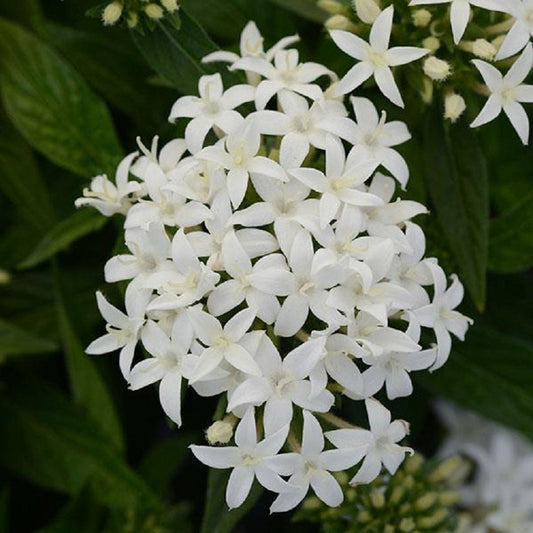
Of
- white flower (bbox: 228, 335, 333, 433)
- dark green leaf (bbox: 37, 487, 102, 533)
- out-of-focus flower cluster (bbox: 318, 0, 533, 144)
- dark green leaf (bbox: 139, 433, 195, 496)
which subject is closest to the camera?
white flower (bbox: 228, 335, 333, 433)

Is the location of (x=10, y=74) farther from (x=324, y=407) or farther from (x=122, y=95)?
(x=324, y=407)

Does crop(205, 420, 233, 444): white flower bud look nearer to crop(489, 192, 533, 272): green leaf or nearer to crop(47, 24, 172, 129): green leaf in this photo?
crop(489, 192, 533, 272): green leaf

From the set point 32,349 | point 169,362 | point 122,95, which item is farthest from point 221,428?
point 122,95

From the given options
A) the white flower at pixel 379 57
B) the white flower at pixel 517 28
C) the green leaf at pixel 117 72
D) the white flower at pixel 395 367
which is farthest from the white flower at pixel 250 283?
the green leaf at pixel 117 72

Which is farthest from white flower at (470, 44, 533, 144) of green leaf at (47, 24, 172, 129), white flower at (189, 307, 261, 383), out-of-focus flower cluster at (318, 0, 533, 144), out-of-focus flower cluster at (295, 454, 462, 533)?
green leaf at (47, 24, 172, 129)

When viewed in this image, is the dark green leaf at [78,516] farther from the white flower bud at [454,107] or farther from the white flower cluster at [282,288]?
the white flower bud at [454,107]

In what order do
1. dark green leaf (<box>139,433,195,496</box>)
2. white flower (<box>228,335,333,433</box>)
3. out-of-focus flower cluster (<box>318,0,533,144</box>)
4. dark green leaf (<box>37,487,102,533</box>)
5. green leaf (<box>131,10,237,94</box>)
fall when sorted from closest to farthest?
white flower (<box>228,335,333,433</box>) < out-of-focus flower cluster (<box>318,0,533,144</box>) < green leaf (<box>131,10,237,94</box>) < dark green leaf (<box>37,487,102,533</box>) < dark green leaf (<box>139,433,195,496</box>)
